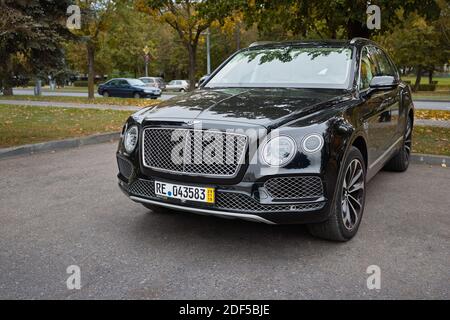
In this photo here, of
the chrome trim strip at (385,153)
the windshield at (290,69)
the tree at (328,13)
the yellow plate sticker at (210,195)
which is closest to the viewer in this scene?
the yellow plate sticker at (210,195)

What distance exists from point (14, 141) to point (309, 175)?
7051 mm

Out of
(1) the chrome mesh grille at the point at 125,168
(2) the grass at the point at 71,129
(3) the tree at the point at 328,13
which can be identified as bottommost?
(2) the grass at the point at 71,129

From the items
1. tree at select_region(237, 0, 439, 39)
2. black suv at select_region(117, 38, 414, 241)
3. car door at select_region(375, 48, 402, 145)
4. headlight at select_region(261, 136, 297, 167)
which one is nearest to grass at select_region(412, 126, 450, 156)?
car door at select_region(375, 48, 402, 145)

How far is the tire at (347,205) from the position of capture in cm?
367

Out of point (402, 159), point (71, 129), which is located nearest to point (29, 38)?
point (71, 129)

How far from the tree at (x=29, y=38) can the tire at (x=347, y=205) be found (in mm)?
5706

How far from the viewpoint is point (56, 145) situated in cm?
859

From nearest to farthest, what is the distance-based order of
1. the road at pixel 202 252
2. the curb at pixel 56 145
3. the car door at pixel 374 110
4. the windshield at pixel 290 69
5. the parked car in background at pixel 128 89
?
the road at pixel 202 252, the car door at pixel 374 110, the windshield at pixel 290 69, the curb at pixel 56 145, the parked car in background at pixel 128 89

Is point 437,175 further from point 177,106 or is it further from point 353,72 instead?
point 177,106

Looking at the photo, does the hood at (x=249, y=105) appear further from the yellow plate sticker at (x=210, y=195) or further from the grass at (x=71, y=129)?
the grass at (x=71, y=129)

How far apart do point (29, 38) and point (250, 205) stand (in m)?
5.73
